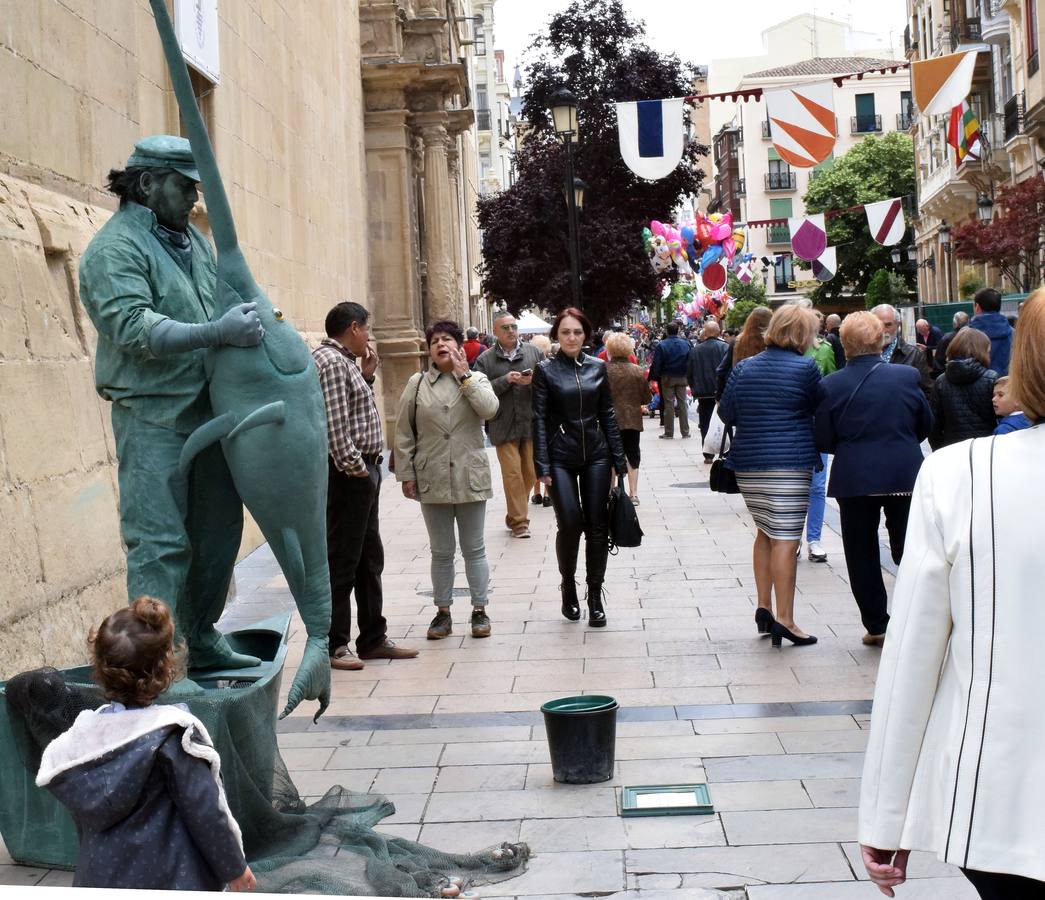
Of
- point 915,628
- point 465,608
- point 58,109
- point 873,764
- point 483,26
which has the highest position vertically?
point 483,26

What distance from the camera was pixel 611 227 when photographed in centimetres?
4175

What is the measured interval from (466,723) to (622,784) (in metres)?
1.27

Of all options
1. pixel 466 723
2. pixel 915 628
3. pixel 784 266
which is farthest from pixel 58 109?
pixel 784 266

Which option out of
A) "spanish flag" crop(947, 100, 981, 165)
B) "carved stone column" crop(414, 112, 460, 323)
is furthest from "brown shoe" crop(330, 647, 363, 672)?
"carved stone column" crop(414, 112, 460, 323)

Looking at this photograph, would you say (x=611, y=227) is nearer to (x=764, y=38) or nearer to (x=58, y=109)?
(x=58, y=109)

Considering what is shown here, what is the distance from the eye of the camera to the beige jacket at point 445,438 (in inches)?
340

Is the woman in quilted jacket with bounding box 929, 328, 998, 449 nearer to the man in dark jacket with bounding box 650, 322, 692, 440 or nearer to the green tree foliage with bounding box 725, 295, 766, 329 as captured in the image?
the man in dark jacket with bounding box 650, 322, 692, 440

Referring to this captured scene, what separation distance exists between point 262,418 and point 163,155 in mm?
907

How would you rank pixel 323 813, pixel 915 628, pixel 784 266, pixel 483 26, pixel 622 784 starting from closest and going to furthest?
1. pixel 915 628
2. pixel 323 813
3. pixel 622 784
4. pixel 483 26
5. pixel 784 266

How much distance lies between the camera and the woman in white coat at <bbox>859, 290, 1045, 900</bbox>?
7.83 ft

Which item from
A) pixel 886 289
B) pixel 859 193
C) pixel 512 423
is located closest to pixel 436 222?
pixel 512 423

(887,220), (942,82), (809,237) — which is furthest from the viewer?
(809,237)

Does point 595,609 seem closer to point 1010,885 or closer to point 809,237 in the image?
point 1010,885

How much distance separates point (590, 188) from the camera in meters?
42.8
